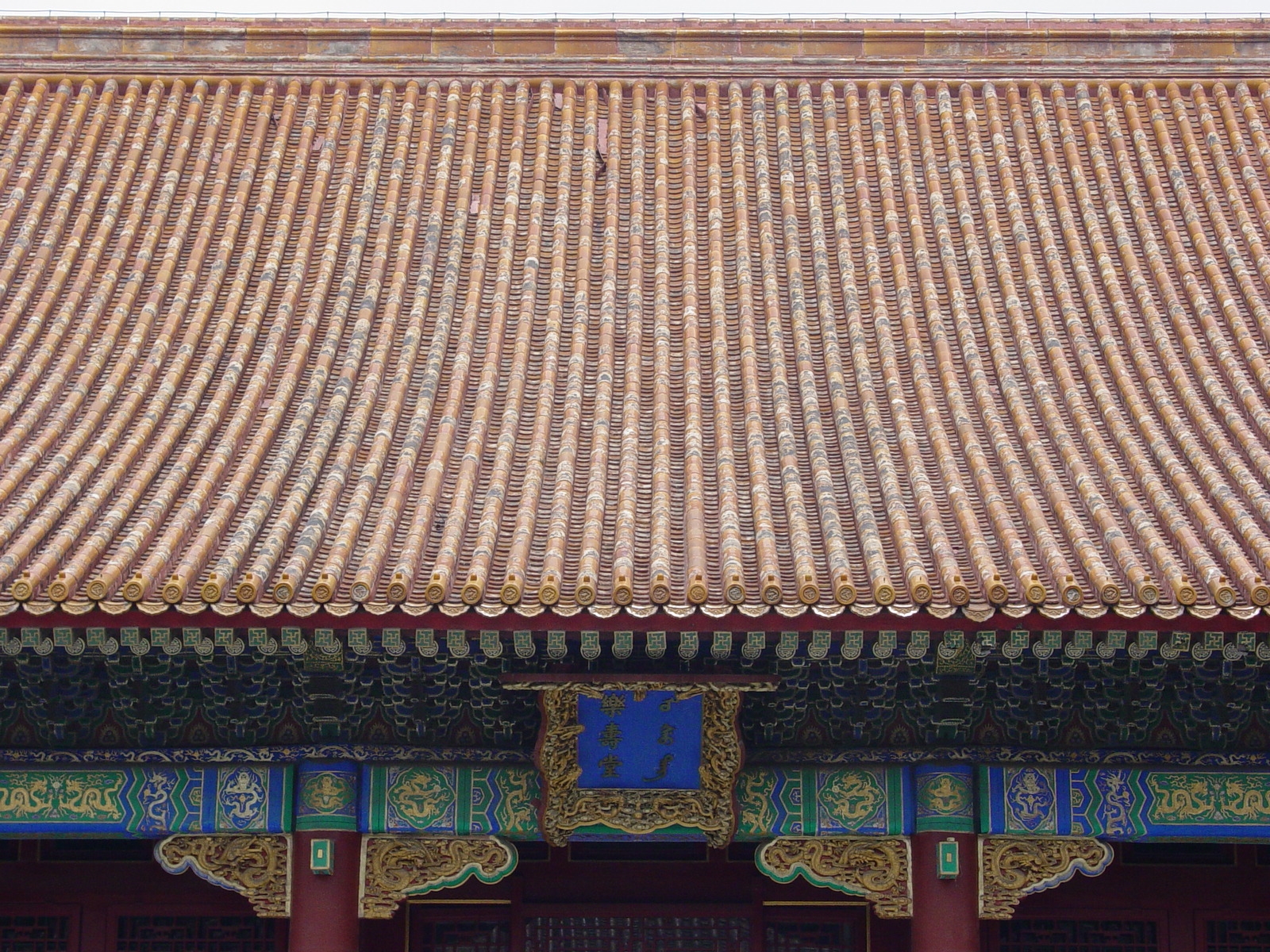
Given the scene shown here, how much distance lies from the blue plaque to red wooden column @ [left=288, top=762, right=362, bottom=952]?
1154mm

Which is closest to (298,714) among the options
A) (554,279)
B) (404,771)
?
(404,771)

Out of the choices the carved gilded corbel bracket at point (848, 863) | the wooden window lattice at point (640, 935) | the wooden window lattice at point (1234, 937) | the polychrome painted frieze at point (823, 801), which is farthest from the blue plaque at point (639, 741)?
the wooden window lattice at point (1234, 937)

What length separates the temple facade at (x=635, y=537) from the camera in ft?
21.5

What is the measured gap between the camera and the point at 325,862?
7.42m

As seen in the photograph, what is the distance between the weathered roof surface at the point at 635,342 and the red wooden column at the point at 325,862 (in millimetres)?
1308

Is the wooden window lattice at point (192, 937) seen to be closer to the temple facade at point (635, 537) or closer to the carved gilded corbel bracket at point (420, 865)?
the temple facade at point (635, 537)

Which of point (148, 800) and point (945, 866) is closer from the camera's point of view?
point (945, 866)

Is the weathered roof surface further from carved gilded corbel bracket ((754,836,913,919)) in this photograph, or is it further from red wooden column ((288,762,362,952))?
carved gilded corbel bracket ((754,836,913,919))

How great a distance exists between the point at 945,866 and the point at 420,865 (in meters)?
2.51

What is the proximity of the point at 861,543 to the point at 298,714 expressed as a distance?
281 centimetres

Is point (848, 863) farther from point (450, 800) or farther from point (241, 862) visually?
point (241, 862)

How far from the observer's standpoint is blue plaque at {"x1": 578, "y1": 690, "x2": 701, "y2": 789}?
7180 millimetres

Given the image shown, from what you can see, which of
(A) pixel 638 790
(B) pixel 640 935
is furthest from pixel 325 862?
(B) pixel 640 935

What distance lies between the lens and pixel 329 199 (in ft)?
33.3
